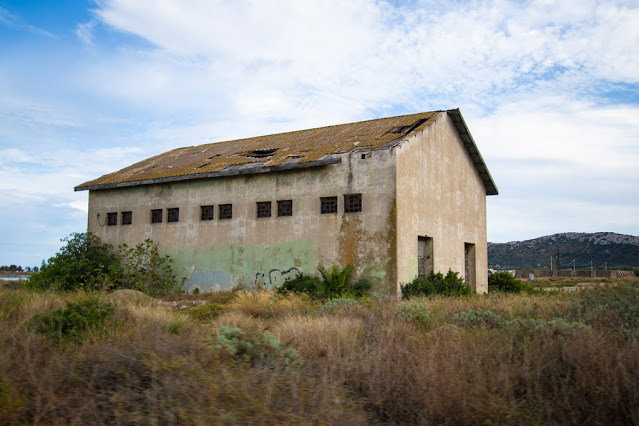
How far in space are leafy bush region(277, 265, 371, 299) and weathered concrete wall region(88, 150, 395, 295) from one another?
373 mm

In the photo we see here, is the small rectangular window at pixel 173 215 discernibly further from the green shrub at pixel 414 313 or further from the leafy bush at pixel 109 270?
the green shrub at pixel 414 313

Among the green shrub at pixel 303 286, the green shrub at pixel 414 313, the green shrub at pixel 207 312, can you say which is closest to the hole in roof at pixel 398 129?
the green shrub at pixel 303 286

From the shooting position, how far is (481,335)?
7684 mm

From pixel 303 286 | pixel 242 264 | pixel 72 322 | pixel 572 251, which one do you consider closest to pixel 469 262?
pixel 303 286

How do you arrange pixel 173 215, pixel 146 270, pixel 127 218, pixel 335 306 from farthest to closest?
1. pixel 127 218
2. pixel 173 215
3. pixel 146 270
4. pixel 335 306

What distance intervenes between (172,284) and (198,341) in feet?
47.2

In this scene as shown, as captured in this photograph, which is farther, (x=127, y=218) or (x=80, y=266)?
(x=127, y=218)

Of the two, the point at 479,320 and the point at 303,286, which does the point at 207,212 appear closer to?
the point at 303,286

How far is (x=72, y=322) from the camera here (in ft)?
26.2

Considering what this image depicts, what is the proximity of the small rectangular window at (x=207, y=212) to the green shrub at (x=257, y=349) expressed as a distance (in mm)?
13426

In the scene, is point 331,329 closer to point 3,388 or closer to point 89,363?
point 89,363

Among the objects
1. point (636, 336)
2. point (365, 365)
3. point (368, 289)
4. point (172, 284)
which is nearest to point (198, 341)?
point (365, 365)

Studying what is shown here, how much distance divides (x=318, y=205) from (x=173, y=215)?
692 cm

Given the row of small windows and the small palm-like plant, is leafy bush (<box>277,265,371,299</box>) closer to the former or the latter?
the small palm-like plant
